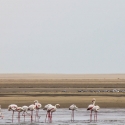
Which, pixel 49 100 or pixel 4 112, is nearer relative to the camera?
pixel 4 112

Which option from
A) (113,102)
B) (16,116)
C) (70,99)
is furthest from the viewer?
(70,99)

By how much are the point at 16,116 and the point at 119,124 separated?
19.5ft

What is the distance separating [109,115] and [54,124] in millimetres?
4626

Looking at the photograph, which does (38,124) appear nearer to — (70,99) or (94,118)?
(94,118)

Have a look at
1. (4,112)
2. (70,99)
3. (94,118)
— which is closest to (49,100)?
(70,99)

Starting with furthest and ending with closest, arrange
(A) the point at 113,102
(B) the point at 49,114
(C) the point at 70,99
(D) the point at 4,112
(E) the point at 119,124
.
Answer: (C) the point at 70,99 < (A) the point at 113,102 < (D) the point at 4,112 < (B) the point at 49,114 < (E) the point at 119,124

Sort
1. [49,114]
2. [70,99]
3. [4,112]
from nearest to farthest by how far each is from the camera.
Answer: [49,114], [4,112], [70,99]

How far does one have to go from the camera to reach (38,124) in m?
25.8

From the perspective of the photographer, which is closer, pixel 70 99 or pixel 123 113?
pixel 123 113

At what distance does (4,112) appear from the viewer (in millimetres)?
31547

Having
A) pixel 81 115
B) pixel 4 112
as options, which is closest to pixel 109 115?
pixel 81 115

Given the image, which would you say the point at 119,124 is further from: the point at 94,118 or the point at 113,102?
the point at 113,102

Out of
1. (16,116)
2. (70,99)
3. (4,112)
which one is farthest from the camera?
(70,99)

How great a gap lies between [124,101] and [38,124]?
47.7 feet
